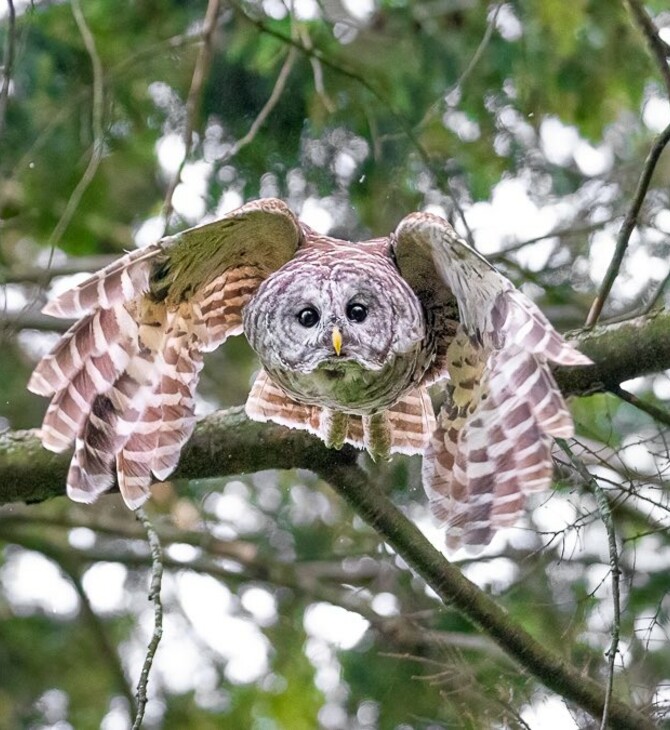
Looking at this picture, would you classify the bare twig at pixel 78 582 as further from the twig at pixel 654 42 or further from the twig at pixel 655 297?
the twig at pixel 654 42

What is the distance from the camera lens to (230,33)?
6055 millimetres

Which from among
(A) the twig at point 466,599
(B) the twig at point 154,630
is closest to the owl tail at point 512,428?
(A) the twig at point 466,599

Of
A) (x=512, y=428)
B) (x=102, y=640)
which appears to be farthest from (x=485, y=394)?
(x=102, y=640)

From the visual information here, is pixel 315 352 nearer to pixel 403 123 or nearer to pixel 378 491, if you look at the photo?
pixel 378 491

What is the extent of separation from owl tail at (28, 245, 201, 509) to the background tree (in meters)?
0.16

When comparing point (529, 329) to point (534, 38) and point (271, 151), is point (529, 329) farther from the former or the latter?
point (534, 38)

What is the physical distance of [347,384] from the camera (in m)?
3.98

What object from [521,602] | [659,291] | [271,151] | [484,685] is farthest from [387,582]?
[659,291]

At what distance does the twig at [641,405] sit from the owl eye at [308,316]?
3.18ft

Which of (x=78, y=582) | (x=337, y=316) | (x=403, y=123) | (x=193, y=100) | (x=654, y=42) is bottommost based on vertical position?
(x=337, y=316)

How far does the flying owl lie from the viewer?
3.44 metres

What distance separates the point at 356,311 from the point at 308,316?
16cm

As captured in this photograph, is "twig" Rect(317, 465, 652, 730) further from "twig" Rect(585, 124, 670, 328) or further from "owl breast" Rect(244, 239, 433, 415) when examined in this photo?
"twig" Rect(585, 124, 670, 328)

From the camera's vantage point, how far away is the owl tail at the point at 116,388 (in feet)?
12.2
